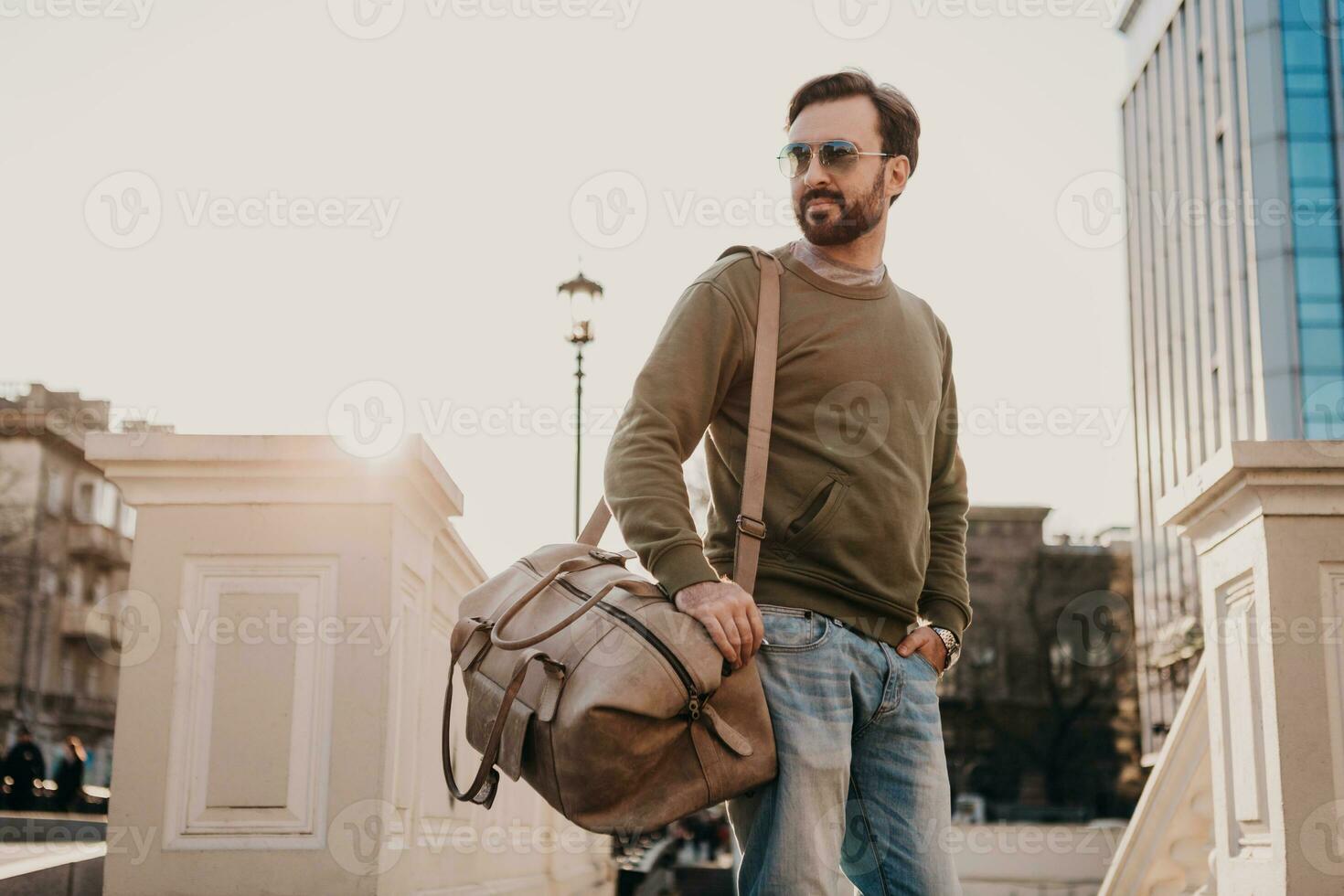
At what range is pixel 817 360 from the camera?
3.01 m

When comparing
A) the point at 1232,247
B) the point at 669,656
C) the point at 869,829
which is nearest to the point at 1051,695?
the point at 1232,247

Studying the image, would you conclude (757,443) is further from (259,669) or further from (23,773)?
(23,773)

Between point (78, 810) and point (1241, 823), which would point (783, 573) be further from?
point (78, 810)

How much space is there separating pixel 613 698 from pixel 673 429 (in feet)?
1.94

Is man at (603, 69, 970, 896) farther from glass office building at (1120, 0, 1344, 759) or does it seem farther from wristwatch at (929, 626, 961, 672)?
glass office building at (1120, 0, 1344, 759)

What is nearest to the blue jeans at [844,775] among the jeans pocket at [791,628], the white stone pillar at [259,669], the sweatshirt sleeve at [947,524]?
the jeans pocket at [791,628]

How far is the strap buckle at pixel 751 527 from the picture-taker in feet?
9.24

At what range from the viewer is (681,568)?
2711 mm

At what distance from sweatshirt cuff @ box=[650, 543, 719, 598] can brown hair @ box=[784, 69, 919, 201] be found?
107 centimetres

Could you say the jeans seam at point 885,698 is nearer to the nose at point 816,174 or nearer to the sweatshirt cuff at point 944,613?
the sweatshirt cuff at point 944,613

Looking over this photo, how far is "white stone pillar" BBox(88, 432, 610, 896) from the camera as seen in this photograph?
5.40m

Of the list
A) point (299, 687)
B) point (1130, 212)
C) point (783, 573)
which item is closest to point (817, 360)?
point (783, 573)

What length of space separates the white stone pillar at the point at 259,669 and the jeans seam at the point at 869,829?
9.50 ft

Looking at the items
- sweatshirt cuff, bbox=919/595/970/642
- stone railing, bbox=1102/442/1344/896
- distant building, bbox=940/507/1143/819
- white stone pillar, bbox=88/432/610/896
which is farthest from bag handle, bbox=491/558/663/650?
distant building, bbox=940/507/1143/819
